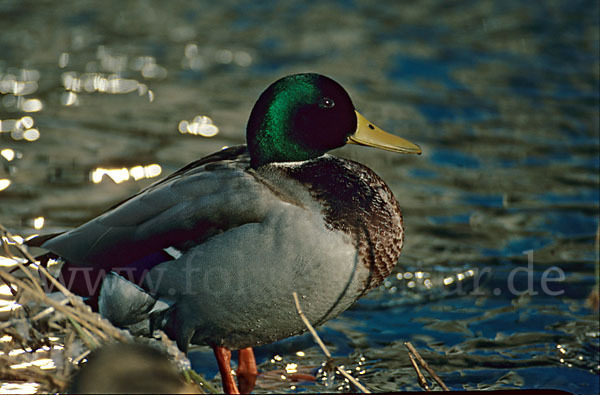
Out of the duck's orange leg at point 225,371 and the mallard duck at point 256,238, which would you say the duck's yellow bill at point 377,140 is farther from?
the duck's orange leg at point 225,371

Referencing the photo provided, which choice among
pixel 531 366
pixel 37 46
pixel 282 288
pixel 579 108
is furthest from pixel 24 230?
pixel 579 108

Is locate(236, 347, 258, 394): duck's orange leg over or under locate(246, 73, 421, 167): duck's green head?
under

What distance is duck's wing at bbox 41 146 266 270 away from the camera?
3.67 metres

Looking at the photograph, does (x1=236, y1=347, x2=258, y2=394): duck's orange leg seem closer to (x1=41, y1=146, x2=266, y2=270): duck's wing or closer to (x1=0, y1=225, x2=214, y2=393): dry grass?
(x1=41, y1=146, x2=266, y2=270): duck's wing

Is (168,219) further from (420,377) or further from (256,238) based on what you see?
(420,377)

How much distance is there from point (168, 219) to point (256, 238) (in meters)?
0.40

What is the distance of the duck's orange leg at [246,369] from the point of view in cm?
431

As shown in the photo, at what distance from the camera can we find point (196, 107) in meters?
8.04

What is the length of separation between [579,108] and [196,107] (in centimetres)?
328

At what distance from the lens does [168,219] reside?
374 cm

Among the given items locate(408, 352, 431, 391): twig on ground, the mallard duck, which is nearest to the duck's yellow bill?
the mallard duck

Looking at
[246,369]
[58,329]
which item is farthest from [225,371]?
[58,329]

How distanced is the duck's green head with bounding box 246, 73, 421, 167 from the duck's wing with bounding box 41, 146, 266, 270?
149 mm

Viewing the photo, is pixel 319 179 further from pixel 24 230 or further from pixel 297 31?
pixel 297 31
